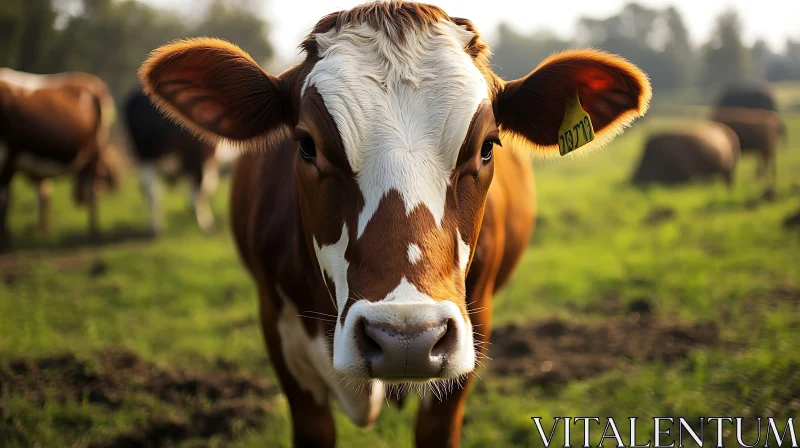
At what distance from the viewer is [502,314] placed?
595 centimetres

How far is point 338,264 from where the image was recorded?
83.1 inches

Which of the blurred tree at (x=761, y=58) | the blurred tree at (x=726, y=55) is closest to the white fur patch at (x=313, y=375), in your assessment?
the blurred tree at (x=761, y=58)

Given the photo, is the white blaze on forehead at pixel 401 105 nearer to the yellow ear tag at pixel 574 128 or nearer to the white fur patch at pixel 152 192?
the yellow ear tag at pixel 574 128

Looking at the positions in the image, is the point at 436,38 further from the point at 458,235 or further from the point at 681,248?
the point at 681,248

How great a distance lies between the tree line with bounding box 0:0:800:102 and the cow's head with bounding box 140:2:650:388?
11.8m

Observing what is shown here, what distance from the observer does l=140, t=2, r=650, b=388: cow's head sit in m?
1.83

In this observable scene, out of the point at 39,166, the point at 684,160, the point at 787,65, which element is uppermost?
the point at 787,65

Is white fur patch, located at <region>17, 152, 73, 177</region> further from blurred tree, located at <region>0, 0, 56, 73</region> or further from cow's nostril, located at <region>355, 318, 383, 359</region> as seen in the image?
cow's nostril, located at <region>355, 318, 383, 359</region>

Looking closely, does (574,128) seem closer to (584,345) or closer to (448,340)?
(448,340)

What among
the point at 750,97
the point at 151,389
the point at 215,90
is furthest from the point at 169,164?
the point at 750,97

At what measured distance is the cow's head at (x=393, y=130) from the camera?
1.83 metres

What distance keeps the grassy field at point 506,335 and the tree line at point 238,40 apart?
24.1 ft

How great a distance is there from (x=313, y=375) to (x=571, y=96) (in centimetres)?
165

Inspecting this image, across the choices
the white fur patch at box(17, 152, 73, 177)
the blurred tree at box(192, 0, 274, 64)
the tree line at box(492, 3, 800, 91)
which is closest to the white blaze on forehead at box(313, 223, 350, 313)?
the white fur patch at box(17, 152, 73, 177)
